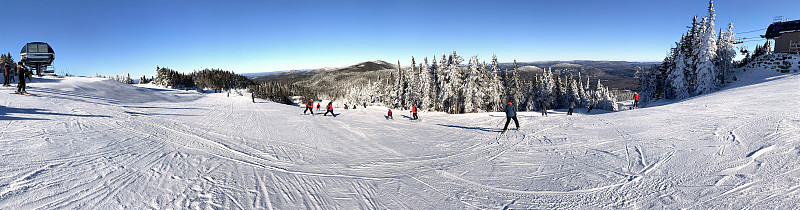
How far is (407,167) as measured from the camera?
272 inches

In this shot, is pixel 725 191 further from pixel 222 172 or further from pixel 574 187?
pixel 222 172

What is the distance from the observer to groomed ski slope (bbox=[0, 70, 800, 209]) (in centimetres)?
440

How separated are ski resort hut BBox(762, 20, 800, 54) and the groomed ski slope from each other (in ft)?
101

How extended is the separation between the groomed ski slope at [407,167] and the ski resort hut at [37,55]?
3145cm

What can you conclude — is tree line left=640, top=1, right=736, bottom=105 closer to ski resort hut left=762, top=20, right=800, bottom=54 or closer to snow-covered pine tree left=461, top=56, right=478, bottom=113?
ski resort hut left=762, top=20, right=800, bottom=54

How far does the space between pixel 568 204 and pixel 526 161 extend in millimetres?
2427

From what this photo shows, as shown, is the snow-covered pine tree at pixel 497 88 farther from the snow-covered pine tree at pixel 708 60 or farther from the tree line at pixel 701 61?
the snow-covered pine tree at pixel 708 60

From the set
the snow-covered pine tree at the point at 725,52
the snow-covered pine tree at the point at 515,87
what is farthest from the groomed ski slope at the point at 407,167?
the snow-covered pine tree at the point at 515,87

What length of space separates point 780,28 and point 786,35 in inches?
57.5

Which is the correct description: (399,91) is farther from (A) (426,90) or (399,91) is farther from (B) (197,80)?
(B) (197,80)

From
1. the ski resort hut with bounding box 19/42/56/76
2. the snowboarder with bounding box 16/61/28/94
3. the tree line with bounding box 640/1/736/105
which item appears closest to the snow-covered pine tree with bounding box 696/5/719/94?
the tree line with bounding box 640/1/736/105

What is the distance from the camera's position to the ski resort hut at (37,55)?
2915cm

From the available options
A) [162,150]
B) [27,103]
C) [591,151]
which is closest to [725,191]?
[591,151]

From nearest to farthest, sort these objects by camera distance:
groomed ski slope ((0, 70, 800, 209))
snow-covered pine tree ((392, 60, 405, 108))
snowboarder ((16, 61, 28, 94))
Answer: groomed ski slope ((0, 70, 800, 209)), snowboarder ((16, 61, 28, 94)), snow-covered pine tree ((392, 60, 405, 108))
